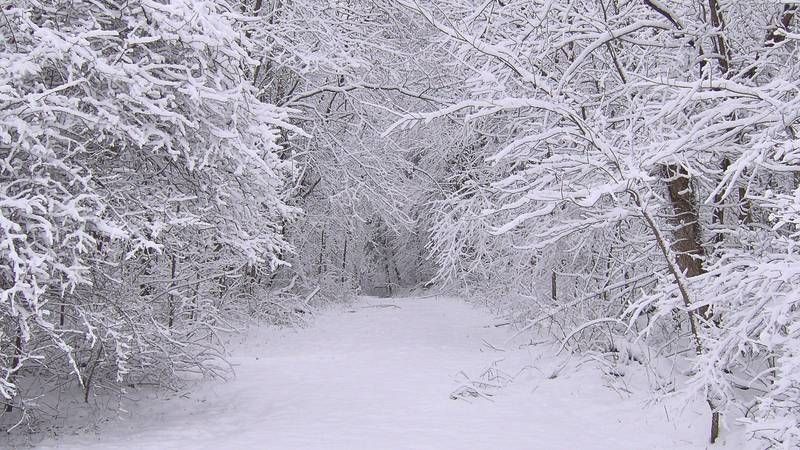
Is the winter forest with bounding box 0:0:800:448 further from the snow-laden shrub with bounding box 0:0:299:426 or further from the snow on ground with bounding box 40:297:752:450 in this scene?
the snow on ground with bounding box 40:297:752:450

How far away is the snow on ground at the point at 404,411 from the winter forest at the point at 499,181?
1.06ft

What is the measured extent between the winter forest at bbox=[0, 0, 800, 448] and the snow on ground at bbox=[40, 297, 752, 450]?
32cm

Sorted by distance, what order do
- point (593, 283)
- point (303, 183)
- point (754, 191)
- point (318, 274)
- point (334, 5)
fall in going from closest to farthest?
point (754, 191)
point (593, 283)
point (334, 5)
point (303, 183)
point (318, 274)

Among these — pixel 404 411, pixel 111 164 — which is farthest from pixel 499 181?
pixel 111 164

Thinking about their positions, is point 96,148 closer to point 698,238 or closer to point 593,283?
point 698,238

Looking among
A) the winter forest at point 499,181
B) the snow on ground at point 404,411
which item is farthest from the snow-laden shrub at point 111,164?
the snow on ground at point 404,411

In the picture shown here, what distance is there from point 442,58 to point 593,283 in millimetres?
5071

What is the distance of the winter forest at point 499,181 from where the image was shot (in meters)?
5.22

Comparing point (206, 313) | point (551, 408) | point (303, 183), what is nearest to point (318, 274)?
point (303, 183)

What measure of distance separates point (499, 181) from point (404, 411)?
2648 millimetres

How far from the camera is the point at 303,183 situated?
1889 centimetres

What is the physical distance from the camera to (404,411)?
792 cm

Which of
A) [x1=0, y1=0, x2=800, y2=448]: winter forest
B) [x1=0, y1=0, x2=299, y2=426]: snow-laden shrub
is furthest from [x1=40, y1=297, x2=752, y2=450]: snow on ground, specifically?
[x1=0, y1=0, x2=299, y2=426]: snow-laden shrub

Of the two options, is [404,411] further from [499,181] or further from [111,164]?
[111,164]
